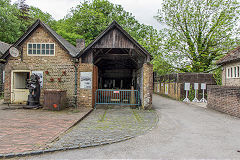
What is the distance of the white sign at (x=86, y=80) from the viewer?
1249 cm

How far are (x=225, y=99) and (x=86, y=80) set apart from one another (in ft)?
29.6

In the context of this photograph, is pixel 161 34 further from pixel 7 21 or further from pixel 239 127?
pixel 7 21

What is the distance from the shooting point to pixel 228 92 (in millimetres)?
11031

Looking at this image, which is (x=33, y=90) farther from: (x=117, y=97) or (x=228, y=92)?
(x=228, y=92)

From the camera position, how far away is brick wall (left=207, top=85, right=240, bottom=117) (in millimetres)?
10242

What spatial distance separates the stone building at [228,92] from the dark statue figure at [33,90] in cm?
1187

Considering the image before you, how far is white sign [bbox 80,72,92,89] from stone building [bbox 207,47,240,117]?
8677 millimetres


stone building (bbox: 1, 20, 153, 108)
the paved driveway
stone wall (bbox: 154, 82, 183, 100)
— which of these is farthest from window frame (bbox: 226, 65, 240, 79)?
the paved driveway

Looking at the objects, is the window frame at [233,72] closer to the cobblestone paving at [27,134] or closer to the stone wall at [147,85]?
the stone wall at [147,85]

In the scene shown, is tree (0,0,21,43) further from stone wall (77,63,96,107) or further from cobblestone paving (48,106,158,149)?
cobblestone paving (48,106,158,149)

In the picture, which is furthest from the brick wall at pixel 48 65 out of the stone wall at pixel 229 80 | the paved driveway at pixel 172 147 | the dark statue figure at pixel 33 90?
the stone wall at pixel 229 80

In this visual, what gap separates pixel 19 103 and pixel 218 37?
21332 millimetres

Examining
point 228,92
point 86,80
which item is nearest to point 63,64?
point 86,80

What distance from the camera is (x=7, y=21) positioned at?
2717cm
